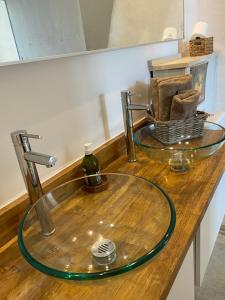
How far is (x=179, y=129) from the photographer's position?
3.28 ft

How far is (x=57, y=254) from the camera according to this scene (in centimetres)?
63

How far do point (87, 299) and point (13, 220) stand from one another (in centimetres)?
29

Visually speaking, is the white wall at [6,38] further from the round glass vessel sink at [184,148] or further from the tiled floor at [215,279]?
the tiled floor at [215,279]

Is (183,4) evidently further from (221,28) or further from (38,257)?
(38,257)

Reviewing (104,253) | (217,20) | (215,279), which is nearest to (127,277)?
(104,253)

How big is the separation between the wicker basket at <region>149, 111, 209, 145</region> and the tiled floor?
931mm

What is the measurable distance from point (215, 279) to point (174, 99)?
1.14 metres

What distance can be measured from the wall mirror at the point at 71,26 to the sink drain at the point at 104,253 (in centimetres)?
53

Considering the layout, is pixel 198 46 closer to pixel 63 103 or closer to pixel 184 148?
pixel 184 148

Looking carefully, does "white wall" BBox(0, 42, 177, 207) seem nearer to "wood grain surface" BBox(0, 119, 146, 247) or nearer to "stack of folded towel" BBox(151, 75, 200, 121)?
"wood grain surface" BBox(0, 119, 146, 247)

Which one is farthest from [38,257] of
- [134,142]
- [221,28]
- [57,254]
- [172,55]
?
[221,28]

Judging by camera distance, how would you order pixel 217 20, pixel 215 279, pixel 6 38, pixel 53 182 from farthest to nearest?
pixel 217 20 → pixel 215 279 → pixel 53 182 → pixel 6 38

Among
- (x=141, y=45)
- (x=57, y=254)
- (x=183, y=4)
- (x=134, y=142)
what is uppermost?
(x=183, y=4)

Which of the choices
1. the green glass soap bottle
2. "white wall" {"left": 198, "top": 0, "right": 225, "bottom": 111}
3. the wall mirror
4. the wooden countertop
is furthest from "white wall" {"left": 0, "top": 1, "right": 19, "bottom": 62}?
"white wall" {"left": 198, "top": 0, "right": 225, "bottom": 111}
